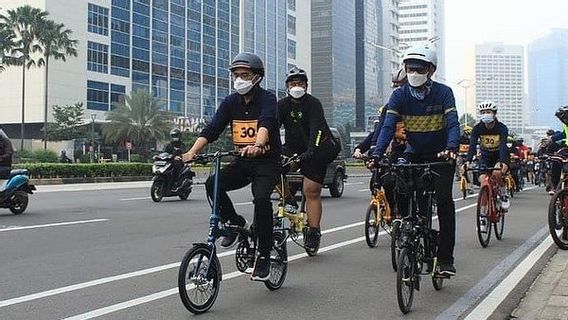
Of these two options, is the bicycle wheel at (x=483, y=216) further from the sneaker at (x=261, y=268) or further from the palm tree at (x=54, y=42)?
the palm tree at (x=54, y=42)

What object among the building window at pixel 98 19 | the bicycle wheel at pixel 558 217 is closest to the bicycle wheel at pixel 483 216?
the bicycle wheel at pixel 558 217

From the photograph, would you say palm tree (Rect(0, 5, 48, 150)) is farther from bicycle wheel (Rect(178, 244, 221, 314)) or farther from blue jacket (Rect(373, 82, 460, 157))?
bicycle wheel (Rect(178, 244, 221, 314))

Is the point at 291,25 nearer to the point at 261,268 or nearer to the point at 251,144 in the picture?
the point at 251,144

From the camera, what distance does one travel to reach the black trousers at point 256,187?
577 centimetres

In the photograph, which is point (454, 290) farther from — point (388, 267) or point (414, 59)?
point (414, 59)

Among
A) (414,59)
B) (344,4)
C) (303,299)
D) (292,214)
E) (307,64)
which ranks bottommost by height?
(303,299)

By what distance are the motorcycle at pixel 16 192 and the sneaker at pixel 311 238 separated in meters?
7.34

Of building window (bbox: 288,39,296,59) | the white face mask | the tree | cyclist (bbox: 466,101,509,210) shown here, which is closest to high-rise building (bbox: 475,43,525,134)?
building window (bbox: 288,39,296,59)

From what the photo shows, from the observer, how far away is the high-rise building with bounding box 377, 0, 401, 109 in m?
146

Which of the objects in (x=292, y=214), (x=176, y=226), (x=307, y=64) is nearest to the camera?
(x=292, y=214)

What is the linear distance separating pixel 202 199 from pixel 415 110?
1246 cm

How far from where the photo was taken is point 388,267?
7.66 meters

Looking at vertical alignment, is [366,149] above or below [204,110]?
below

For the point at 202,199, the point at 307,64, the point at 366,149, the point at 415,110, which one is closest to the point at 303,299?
the point at 415,110
